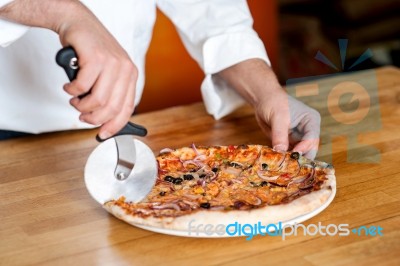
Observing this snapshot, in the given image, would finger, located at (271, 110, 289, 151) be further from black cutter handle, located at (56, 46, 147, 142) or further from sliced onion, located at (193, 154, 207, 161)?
black cutter handle, located at (56, 46, 147, 142)

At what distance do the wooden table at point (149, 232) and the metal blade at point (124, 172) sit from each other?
5 centimetres

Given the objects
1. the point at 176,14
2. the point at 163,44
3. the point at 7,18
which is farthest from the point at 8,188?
the point at 163,44

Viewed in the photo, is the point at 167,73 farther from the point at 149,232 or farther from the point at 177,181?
the point at 149,232

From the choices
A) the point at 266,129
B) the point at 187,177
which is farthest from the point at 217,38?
the point at 187,177

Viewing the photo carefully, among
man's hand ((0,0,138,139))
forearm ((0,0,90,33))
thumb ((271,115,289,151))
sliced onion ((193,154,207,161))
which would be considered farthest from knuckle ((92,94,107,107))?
thumb ((271,115,289,151))

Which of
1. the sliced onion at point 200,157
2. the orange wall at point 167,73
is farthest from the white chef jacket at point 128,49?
the orange wall at point 167,73

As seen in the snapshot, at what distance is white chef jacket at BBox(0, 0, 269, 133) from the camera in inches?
66.4

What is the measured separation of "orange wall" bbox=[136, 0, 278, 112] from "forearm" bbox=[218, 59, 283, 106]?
654mm

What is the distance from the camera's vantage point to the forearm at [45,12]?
1181 millimetres

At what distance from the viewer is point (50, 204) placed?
4.31 feet

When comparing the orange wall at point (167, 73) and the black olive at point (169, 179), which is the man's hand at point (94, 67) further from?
the orange wall at point (167, 73)

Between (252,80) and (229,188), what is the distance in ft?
1.53

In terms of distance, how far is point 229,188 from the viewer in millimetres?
1284

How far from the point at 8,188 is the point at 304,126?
0.65 meters
